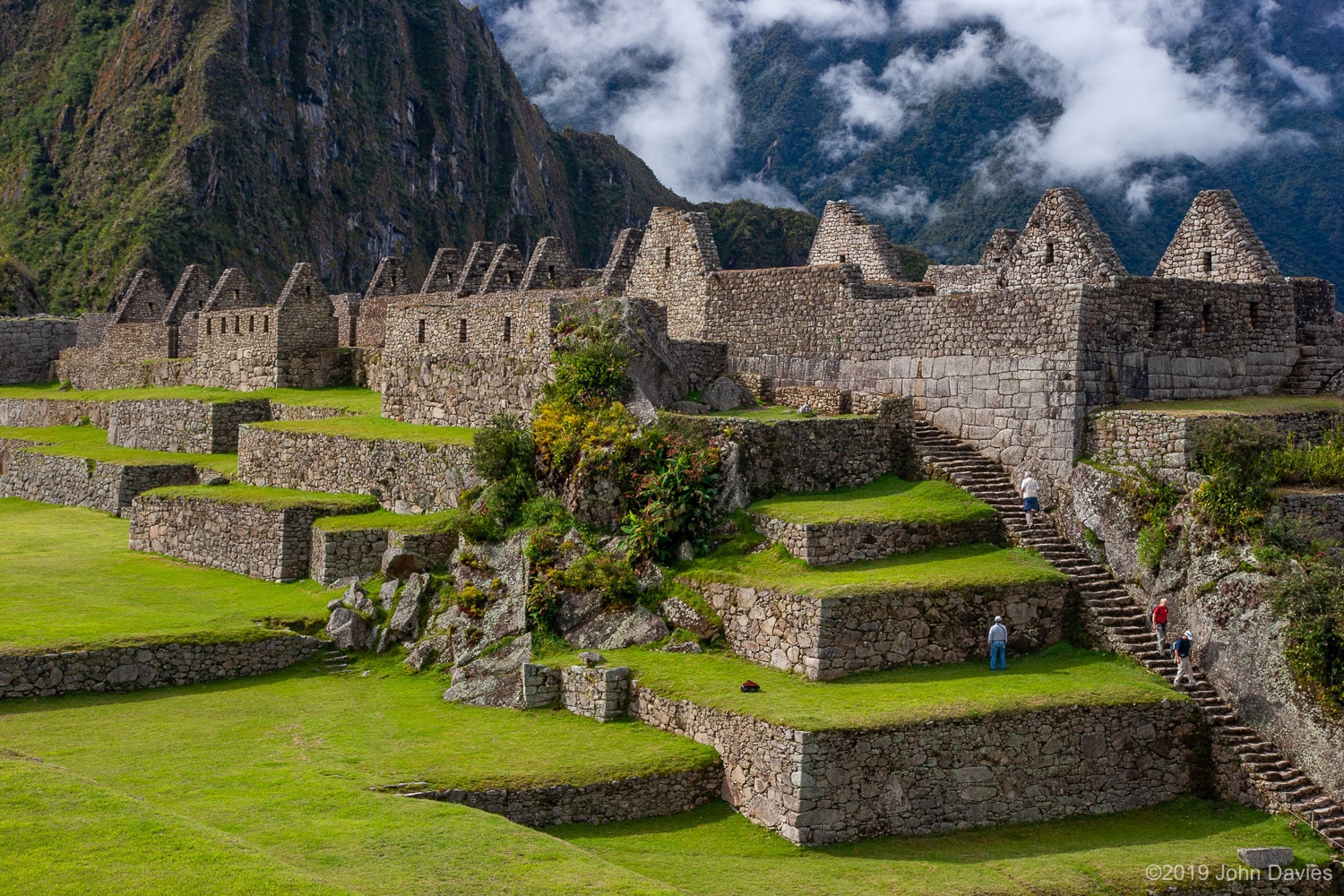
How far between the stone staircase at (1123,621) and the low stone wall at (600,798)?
22.2 ft

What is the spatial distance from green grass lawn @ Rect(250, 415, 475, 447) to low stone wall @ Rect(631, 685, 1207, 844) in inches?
398

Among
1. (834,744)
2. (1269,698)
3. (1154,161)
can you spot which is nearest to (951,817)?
(834,744)

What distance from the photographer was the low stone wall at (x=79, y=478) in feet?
117

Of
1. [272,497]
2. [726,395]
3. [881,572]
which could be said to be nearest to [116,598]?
[272,497]

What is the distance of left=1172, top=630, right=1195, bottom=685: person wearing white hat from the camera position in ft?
66.1

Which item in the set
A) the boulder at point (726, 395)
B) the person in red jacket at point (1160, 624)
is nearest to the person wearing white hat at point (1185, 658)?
the person in red jacket at point (1160, 624)

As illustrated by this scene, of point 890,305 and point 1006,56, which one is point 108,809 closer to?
point 890,305

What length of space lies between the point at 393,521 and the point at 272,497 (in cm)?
390

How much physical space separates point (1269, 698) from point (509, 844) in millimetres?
10626

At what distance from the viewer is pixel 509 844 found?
A: 15391mm

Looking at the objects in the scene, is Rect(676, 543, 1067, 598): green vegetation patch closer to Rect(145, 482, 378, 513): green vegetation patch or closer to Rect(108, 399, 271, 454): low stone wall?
Rect(145, 482, 378, 513): green vegetation patch

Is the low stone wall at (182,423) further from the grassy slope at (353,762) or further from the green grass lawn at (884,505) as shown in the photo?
the green grass lawn at (884,505)

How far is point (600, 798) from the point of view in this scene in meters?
17.8

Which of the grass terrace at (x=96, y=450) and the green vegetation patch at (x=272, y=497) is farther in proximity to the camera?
the grass terrace at (x=96, y=450)
